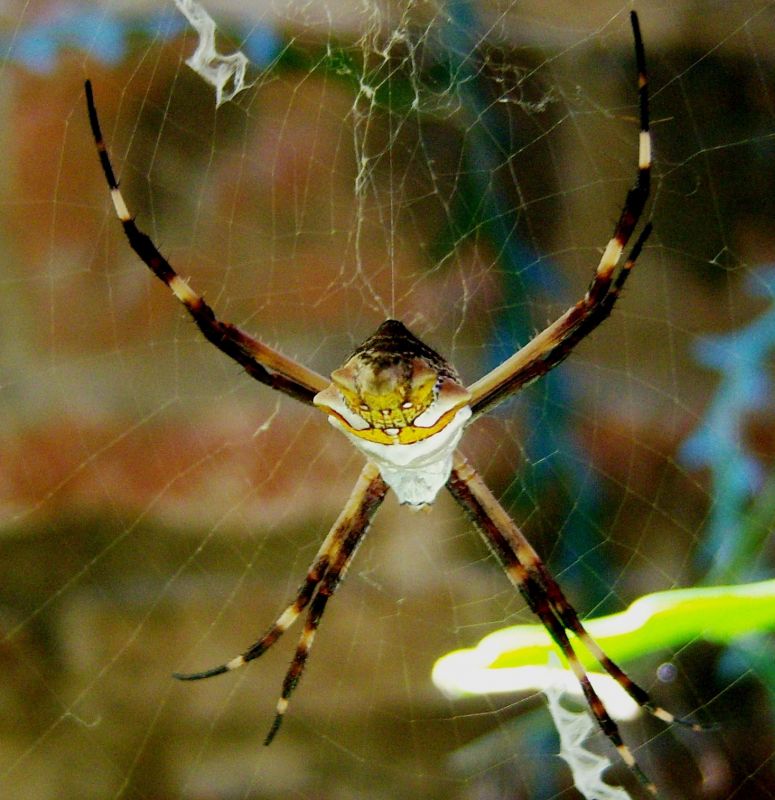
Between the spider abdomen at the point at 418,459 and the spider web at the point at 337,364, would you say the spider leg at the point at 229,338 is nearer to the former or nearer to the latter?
the spider abdomen at the point at 418,459

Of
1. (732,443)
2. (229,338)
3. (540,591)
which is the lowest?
(540,591)

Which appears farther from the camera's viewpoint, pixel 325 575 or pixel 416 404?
pixel 325 575

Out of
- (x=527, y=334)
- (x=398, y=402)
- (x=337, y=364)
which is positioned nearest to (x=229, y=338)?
(x=398, y=402)

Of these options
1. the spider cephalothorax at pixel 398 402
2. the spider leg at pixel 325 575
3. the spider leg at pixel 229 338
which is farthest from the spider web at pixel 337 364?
the spider cephalothorax at pixel 398 402

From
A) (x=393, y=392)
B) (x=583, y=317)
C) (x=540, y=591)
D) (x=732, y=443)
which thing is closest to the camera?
(x=393, y=392)

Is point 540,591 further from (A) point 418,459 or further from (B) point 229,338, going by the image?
(B) point 229,338

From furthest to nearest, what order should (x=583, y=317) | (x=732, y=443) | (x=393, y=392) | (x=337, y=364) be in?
(x=732, y=443), (x=337, y=364), (x=583, y=317), (x=393, y=392)

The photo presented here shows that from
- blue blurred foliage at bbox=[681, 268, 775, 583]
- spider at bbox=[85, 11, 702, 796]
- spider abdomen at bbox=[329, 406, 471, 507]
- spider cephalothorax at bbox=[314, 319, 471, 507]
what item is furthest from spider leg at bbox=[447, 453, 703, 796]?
blue blurred foliage at bbox=[681, 268, 775, 583]
